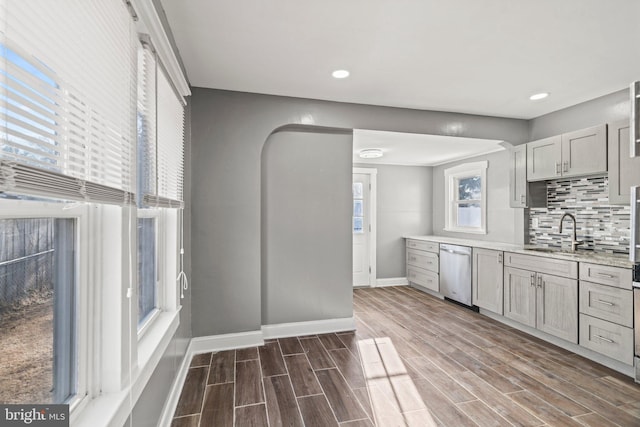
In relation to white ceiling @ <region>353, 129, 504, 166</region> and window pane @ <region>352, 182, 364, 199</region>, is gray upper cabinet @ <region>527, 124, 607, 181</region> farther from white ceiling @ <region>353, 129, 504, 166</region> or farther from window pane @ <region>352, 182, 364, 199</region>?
window pane @ <region>352, 182, 364, 199</region>

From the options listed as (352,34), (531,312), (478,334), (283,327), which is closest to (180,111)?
(352,34)

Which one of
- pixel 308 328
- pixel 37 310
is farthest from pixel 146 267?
pixel 308 328

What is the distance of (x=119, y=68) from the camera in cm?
123

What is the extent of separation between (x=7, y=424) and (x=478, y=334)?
3.77m

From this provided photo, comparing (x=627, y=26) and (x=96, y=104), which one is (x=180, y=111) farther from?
(x=627, y=26)

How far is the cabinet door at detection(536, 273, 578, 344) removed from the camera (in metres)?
2.97

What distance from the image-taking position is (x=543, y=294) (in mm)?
3266

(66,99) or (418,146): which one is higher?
(418,146)

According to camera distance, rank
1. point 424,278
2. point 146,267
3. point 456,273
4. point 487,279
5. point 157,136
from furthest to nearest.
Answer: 1. point 424,278
2. point 456,273
3. point 487,279
4. point 146,267
5. point 157,136

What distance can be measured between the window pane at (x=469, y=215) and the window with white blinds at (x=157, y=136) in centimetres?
474

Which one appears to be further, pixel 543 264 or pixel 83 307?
pixel 543 264

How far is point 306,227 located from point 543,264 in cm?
251

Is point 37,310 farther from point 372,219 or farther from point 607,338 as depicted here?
point 372,219

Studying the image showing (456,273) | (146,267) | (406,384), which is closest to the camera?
(146,267)
